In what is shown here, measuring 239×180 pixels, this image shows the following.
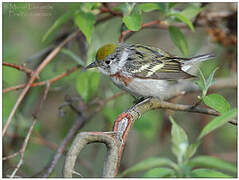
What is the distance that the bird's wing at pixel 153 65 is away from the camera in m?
3.09

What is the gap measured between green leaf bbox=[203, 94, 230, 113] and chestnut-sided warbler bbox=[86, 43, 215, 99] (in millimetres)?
999

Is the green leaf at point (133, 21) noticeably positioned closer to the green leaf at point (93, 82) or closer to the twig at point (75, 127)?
the green leaf at point (93, 82)

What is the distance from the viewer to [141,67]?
3.13 meters

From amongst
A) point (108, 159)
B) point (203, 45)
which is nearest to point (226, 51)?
point (203, 45)

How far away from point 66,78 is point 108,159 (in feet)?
5.53

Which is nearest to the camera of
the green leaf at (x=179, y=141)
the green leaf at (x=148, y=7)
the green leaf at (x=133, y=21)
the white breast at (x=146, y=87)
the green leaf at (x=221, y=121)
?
the green leaf at (x=221, y=121)

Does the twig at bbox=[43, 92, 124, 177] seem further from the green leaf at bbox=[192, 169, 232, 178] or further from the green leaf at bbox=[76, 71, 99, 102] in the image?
the green leaf at bbox=[192, 169, 232, 178]

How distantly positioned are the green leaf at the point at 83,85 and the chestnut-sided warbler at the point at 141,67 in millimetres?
82

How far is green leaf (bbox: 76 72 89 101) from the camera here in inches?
113

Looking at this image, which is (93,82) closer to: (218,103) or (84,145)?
(218,103)

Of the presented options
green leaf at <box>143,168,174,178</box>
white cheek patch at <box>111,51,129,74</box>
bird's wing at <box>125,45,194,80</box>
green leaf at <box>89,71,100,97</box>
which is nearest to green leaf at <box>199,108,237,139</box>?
green leaf at <box>143,168,174,178</box>

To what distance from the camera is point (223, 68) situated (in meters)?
4.11

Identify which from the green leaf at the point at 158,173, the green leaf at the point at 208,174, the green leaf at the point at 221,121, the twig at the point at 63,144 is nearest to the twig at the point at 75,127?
the twig at the point at 63,144

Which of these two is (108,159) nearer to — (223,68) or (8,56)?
(8,56)
